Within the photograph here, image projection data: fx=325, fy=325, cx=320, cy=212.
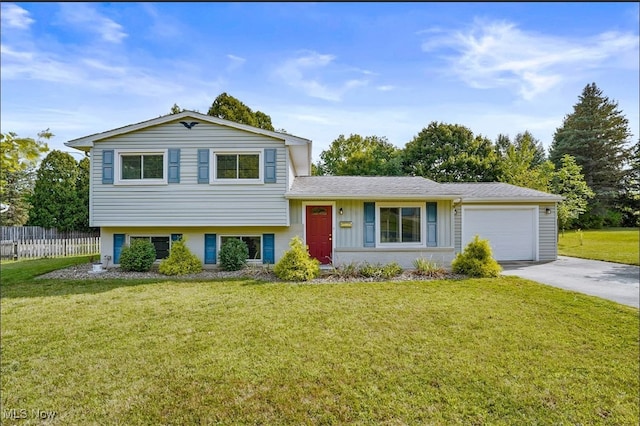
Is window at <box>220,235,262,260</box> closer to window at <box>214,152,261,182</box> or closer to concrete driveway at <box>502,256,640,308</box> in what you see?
window at <box>214,152,261,182</box>

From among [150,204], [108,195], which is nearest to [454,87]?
[150,204]

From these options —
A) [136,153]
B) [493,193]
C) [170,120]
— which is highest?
[170,120]

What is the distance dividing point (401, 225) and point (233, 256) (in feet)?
19.3

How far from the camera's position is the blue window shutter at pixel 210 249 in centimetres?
1103

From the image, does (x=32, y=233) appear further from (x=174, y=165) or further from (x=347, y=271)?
(x=347, y=271)

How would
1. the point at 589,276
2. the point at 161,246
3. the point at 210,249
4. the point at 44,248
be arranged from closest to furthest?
the point at 589,276 → the point at 210,249 → the point at 161,246 → the point at 44,248

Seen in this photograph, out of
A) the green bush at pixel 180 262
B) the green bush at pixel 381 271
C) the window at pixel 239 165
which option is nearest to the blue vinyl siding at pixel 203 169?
the window at pixel 239 165

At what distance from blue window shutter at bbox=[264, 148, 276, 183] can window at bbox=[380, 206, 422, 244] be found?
401 cm

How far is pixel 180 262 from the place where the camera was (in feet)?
32.9

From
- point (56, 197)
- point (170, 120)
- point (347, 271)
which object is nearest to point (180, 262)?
point (170, 120)

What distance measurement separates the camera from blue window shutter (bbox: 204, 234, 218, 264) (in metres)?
11.0

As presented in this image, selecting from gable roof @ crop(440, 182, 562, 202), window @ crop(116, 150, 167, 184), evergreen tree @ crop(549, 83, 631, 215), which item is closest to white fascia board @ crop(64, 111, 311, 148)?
window @ crop(116, 150, 167, 184)

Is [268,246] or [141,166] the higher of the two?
[141,166]

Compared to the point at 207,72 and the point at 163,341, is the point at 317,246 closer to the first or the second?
the point at 163,341
